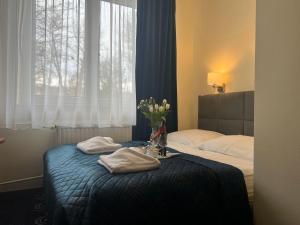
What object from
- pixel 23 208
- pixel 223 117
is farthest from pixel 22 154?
pixel 223 117

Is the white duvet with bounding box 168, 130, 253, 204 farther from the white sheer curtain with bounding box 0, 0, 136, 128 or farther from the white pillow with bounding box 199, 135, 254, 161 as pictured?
the white sheer curtain with bounding box 0, 0, 136, 128

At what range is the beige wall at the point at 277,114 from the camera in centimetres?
135

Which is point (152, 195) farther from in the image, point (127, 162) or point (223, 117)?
point (223, 117)

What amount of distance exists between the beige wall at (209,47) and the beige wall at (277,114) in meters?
1.69

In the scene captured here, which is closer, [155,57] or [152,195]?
[152,195]

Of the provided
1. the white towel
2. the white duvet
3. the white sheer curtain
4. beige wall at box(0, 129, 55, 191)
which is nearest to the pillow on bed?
the white duvet

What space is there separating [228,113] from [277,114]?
184 centimetres

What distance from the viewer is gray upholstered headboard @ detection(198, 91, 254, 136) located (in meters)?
2.96

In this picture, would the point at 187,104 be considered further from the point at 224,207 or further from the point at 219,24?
the point at 224,207

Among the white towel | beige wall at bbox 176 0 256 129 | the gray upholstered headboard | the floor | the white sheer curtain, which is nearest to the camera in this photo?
the white towel

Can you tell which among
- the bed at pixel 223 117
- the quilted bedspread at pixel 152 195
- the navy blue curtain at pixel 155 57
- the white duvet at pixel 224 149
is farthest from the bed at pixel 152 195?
the navy blue curtain at pixel 155 57

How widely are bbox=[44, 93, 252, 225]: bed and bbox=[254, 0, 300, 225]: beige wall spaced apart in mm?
192

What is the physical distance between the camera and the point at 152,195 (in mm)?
1428

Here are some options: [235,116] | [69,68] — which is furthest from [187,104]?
[69,68]
